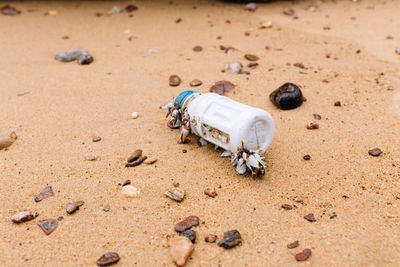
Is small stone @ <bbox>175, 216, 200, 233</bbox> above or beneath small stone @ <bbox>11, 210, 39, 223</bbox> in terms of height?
above

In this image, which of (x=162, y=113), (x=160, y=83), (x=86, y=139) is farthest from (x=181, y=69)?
(x=86, y=139)

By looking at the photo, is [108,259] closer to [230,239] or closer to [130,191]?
[130,191]

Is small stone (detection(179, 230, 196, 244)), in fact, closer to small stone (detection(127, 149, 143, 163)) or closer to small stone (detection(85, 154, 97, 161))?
small stone (detection(127, 149, 143, 163))

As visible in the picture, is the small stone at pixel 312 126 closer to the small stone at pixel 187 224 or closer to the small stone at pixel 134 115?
the small stone at pixel 187 224

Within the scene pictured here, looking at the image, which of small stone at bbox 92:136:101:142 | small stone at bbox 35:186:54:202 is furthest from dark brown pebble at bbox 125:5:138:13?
small stone at bbox 35:186:54:202

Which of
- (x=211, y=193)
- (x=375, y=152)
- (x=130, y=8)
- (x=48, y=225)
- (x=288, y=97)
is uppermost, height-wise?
(x=130, y=8)

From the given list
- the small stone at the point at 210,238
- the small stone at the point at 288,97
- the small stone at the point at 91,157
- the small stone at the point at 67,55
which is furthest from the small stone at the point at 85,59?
the small stone at the point at 210,238

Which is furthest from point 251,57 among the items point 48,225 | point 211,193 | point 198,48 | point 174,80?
point 48,225
